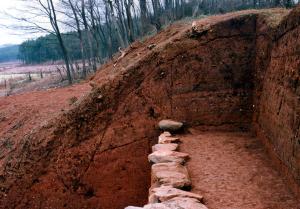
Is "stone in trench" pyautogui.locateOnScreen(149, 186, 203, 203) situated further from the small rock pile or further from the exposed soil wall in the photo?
the exposed soil wall

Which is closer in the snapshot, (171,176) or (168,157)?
(171,176)

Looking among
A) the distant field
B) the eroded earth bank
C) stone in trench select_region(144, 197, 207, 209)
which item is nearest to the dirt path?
stone in trench select_region(144, 197, 207, 209)

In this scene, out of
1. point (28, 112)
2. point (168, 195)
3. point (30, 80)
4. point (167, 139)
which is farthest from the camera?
point (30, 80)

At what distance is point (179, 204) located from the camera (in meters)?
3.88

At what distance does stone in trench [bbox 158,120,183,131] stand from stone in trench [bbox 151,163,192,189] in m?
1.63

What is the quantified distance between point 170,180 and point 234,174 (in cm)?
92

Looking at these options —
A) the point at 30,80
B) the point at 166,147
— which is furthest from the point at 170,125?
the point at 30,80

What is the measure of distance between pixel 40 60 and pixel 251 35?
202 ft

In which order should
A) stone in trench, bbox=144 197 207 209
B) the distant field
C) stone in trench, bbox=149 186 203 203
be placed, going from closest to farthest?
stone in trench, bbox=144 197 207 209
stone in trench, bbox=149 186 203 203
the distant field

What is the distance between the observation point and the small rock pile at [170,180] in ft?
12.9

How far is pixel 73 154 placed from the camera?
7051 millimetres

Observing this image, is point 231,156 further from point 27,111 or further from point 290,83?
point 27,111

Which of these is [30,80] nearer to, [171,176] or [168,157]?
[168,157]

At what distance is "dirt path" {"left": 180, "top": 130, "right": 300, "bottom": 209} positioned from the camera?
13.9ft
